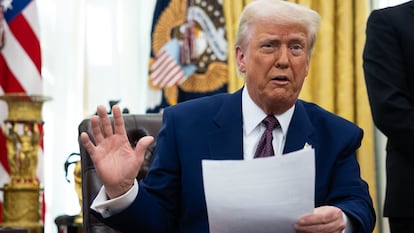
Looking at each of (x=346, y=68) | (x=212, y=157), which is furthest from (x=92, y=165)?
(x=346, y=68)

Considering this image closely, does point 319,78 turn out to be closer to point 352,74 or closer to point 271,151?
point 352,74

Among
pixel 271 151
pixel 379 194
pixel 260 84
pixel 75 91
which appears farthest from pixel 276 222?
pixel 379 194

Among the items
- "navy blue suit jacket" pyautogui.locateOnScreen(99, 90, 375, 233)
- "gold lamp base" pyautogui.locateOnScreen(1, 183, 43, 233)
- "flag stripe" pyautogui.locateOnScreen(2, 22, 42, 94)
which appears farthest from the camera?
"flag stripe" pyautogui.locateOnScreen(2, 22, 42, 94)

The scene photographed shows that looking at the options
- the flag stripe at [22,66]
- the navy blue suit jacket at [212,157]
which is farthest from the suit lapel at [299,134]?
the flag stripe at [22,66]

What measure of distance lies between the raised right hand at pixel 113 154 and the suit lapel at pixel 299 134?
49 cm

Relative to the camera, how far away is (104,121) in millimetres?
2021

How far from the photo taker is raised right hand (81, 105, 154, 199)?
200 cm

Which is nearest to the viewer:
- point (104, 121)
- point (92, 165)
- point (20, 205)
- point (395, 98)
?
point (104, 121)

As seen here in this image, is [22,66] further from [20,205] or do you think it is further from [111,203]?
[111,203]

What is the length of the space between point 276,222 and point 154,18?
3078mm

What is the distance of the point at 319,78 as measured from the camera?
5066 mm

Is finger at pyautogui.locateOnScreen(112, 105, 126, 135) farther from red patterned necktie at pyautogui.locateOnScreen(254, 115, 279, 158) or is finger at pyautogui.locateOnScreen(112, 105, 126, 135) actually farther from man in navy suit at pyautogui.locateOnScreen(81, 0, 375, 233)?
red patterned necktie at pyautogui.locateOnScreen(254, 115, 279, 158)

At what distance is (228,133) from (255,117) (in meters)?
0.10

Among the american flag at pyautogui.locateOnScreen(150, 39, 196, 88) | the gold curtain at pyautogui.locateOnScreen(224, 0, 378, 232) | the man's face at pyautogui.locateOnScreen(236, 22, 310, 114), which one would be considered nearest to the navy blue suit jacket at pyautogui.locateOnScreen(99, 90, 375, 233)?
the man's face at pyautogui.locateOnScreen(236, 22, 310, 114)
